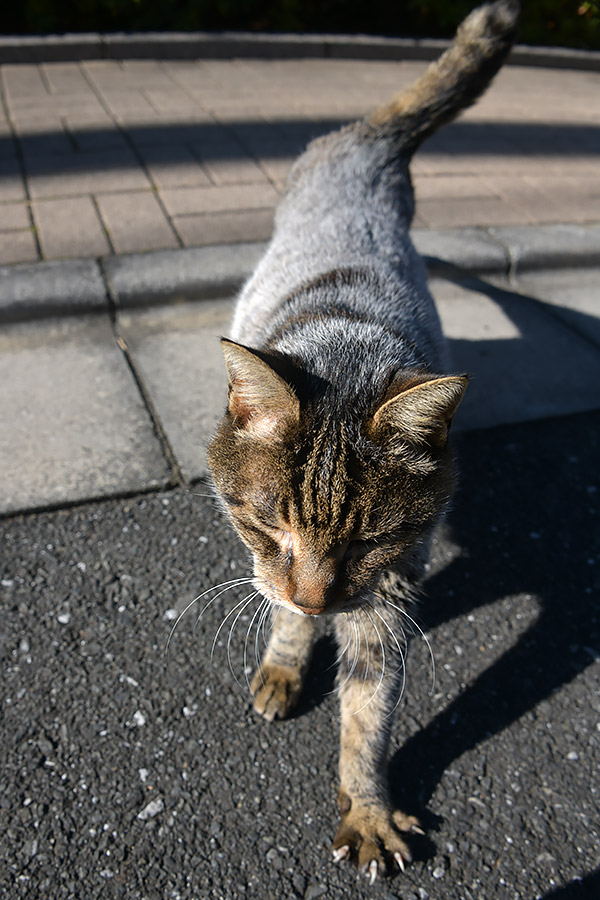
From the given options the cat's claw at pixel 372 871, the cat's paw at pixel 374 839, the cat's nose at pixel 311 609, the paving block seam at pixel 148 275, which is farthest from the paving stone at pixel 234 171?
the cat's claw at pixel 372 871

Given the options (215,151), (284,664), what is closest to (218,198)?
(215,151)

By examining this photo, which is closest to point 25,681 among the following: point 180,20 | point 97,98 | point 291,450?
point 291,450

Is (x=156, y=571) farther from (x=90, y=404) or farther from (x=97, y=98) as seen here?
(x=97, y=98)

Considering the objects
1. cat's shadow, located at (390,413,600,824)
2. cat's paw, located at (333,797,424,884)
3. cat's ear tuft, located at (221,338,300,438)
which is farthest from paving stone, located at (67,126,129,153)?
cat's paw, located at (333,797,424,884)

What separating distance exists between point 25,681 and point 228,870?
30.5 inches

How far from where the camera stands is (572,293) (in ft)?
13.2

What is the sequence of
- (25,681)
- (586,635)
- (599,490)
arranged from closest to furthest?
(25,681), (586,635), (599,490)

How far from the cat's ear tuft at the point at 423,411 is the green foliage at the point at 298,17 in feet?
19.7

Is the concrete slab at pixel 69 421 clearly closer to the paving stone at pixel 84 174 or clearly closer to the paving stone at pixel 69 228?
the paving stone at pixel 69 228

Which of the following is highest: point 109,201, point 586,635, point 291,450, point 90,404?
point 291,450

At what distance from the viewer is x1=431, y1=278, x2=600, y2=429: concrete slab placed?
318 centimetres

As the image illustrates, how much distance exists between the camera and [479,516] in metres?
2.71

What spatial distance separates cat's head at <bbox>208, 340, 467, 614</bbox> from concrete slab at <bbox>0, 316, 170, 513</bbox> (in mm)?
1088

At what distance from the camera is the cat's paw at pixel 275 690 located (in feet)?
6.73
